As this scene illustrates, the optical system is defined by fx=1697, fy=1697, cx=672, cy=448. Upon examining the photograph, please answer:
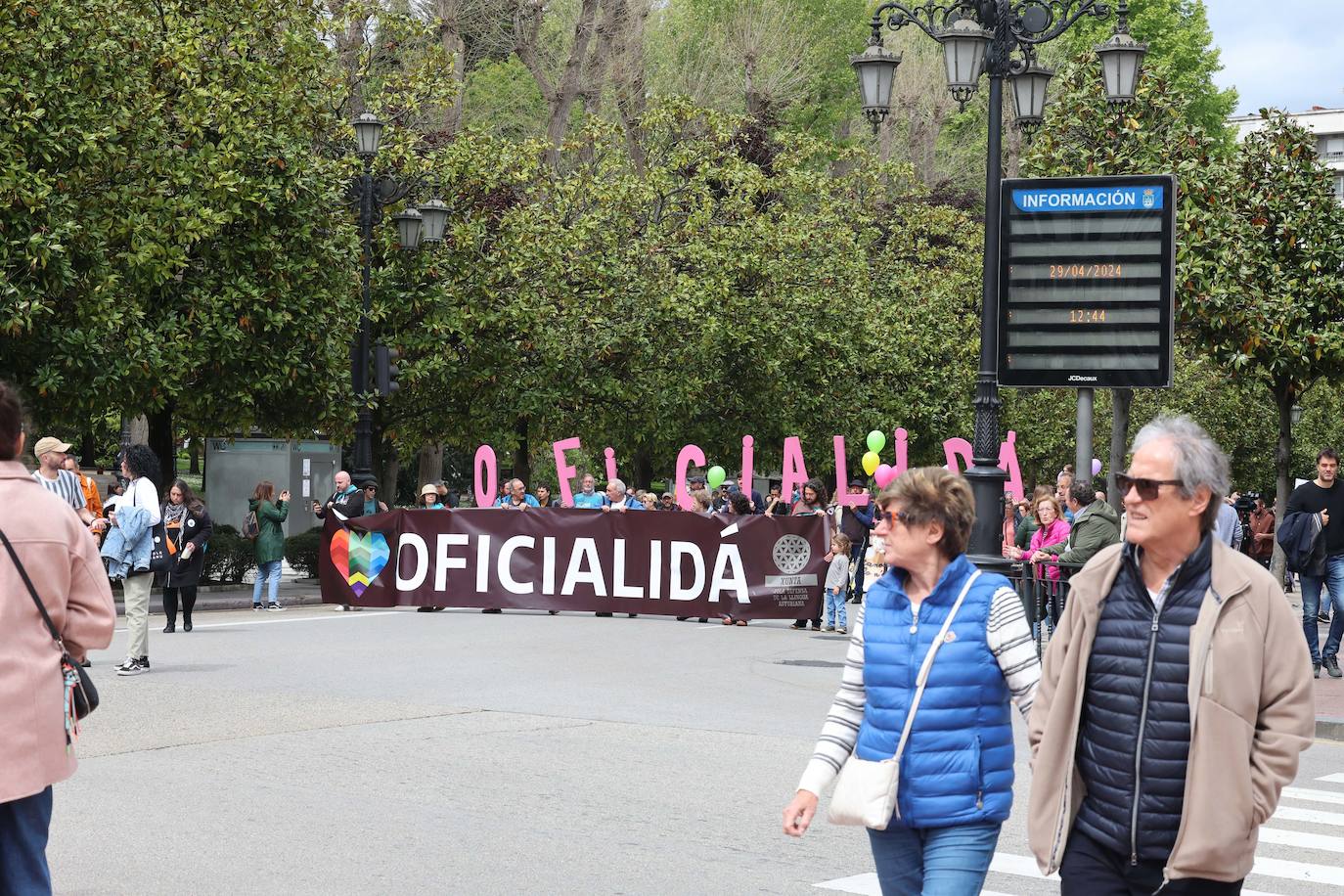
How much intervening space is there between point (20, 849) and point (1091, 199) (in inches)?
446

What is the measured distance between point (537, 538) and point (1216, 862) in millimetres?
17344

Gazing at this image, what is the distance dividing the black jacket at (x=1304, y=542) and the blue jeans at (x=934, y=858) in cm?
1071

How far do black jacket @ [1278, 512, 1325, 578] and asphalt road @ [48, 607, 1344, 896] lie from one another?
3655 millimetres

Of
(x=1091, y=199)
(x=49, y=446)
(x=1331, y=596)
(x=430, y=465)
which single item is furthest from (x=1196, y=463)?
(x=430, y=465)

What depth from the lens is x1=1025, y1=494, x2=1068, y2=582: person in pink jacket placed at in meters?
17.5

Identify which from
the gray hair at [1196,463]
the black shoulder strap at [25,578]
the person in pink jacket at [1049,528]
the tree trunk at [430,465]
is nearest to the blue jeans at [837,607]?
the person in pink jacket at [1049,528]

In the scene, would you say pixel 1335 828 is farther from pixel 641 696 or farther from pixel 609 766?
pixel 641 696

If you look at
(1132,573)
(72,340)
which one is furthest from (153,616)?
(1132,573)

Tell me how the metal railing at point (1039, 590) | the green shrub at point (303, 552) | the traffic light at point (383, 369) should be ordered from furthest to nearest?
the green shrub at point (303, 552)
the traffic light at point (383, 369)
the metal railing at point (1039, 590)

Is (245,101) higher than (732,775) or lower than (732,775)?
higher

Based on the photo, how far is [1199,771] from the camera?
3717 millimetres

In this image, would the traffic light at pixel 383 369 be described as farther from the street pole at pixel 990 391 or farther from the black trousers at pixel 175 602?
the street pole at pixel 990 391

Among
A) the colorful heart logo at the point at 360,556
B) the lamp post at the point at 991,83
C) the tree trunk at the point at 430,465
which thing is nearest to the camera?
the lamp post at the point at 991,83

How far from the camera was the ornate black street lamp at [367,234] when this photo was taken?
23562 mm
